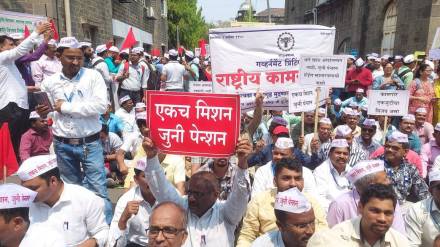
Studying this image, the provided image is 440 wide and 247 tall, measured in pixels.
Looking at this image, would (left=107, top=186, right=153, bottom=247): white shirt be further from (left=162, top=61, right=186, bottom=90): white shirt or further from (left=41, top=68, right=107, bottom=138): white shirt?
(left=162, top=61, right=186, bottom=90): white shirt

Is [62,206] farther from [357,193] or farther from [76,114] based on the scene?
[357,193]

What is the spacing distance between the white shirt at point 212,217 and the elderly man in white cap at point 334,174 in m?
1.48

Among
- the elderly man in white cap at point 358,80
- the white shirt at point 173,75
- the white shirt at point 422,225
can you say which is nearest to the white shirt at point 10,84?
the white shirt at point 422,225

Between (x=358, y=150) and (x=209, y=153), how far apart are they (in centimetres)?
299

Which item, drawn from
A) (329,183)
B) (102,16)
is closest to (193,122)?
(329,183)

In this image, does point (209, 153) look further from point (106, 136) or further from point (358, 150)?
point (106, 136)

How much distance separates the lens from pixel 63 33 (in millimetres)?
11445

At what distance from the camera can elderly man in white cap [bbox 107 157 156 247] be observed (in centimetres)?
330

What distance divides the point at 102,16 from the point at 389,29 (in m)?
12.5

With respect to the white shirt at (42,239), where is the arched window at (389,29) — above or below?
above

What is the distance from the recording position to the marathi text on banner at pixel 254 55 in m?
4.25

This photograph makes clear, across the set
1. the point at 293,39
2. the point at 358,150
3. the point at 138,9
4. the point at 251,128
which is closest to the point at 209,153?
the point at 251,128

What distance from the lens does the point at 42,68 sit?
7.23m

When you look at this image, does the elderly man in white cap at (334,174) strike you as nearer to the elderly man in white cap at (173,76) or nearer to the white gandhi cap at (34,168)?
the white gandhi cap at (34,168)
